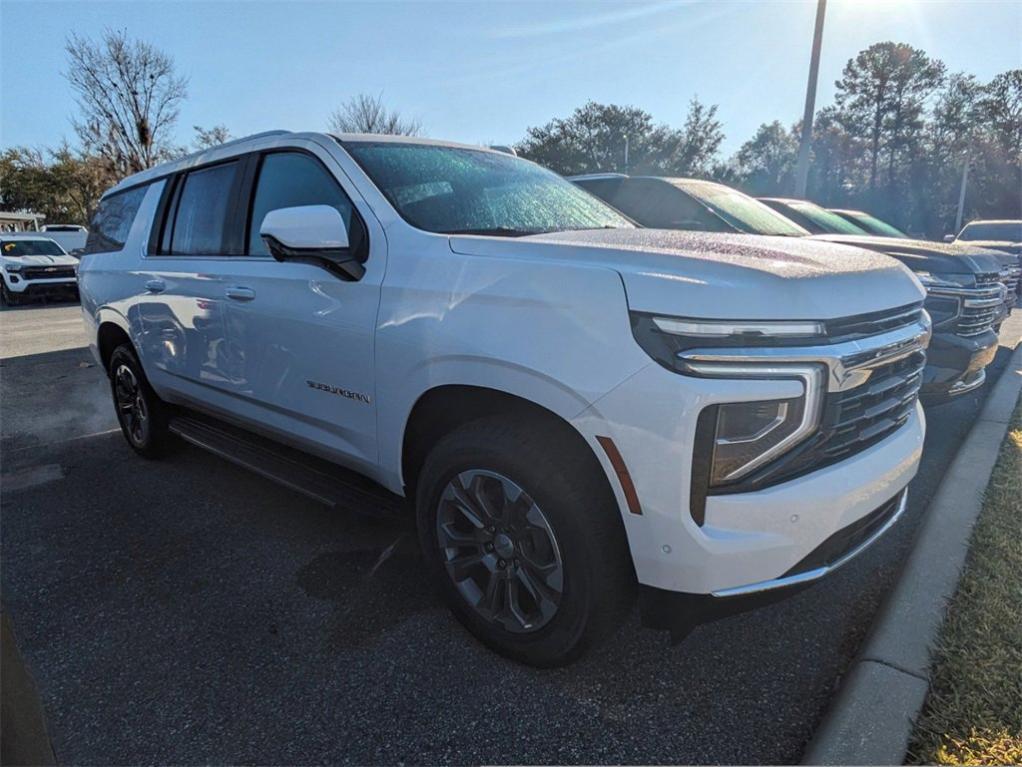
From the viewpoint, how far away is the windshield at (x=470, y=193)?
2727 millimetres

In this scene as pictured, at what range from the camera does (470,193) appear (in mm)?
2969

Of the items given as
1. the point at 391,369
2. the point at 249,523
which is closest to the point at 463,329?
the point at 391,369

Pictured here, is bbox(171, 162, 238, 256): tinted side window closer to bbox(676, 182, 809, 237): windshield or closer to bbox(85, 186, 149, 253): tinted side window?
bbox(85, 186, 149, 253): tinted side window

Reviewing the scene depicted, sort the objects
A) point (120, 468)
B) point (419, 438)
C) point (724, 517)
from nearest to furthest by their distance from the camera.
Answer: point (724, 517) < point (419, 438) < point (120, 468)

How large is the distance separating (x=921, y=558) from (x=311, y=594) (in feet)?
8.96

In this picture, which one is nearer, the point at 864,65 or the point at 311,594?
the point at 311,594

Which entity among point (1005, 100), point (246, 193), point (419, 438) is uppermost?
point (1005, 100)

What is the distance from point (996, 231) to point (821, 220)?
1145 centimetres

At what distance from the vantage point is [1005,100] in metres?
45.2

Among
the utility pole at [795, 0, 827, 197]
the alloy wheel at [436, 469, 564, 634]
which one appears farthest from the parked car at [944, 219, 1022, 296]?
the alloy wheel at [436, 469, 564, 634]

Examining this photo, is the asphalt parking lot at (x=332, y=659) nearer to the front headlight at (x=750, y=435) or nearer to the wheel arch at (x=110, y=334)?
the front headlight at (x=750, y=435)

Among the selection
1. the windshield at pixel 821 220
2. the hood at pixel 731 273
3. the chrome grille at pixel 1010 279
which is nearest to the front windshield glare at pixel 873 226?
the windshield at pixel 821 220

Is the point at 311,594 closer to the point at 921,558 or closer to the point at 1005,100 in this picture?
the point at 921,558

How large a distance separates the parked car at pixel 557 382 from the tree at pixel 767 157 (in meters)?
62.3
